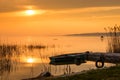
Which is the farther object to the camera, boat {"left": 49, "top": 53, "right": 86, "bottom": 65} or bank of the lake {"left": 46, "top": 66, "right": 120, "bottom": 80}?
boat {"left": 49, "top": 53, "right": 86, "bottom": 65}

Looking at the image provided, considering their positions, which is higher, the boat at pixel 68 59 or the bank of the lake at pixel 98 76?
the boat at pixel 68 59

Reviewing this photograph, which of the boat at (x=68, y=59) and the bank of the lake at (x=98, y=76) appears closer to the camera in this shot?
the bank of the lake at (x=98, y=76)

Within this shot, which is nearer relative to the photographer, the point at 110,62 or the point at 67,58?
the point at 110,62

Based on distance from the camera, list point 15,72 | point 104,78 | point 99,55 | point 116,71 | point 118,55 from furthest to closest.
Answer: point 99,55, point 118,55, point 15,72, point 116,71, point 104,78

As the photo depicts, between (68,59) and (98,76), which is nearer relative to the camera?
(98,76)

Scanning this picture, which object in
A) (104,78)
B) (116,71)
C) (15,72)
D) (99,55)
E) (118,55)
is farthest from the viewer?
(99,55)

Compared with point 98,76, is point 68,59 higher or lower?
higher

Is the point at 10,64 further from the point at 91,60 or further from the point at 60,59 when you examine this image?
the point at 91,60

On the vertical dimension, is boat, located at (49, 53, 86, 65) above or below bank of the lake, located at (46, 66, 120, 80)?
above

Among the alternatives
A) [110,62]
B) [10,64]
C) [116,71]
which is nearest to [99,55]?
[110,62]

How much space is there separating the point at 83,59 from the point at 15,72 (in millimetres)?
7992

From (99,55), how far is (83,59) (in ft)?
6.47

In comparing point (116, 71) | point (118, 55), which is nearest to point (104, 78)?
Answer: point (116, 71)

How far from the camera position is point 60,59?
31734 millimetres
